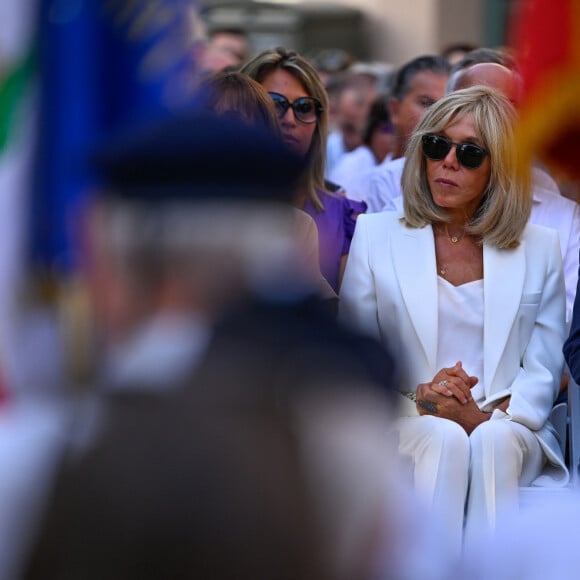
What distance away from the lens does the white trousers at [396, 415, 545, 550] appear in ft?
13.3

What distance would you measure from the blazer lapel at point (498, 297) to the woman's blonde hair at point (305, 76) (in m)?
0.94

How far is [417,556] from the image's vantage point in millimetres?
1669

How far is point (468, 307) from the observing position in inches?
172

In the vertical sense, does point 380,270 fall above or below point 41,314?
below

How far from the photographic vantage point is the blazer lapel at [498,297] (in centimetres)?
430

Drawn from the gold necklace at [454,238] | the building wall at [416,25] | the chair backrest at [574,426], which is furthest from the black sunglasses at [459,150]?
the building wall at [416,25]

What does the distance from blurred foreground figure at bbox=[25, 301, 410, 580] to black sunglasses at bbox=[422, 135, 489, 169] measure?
2992mm

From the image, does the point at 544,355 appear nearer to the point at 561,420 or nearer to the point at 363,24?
the point at 561,420

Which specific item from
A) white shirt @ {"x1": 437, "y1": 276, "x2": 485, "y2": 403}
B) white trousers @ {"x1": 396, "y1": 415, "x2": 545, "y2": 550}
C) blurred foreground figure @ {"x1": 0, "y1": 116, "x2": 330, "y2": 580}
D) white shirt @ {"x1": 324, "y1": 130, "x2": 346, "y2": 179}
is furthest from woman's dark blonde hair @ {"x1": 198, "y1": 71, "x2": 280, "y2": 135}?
white shirt @ {"x1": 324, "y1": 130, "x2": 346, "y2": 179}

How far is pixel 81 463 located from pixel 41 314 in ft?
5.80

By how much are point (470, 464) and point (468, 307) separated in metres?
0.56

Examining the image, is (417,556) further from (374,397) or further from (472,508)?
(472,508)

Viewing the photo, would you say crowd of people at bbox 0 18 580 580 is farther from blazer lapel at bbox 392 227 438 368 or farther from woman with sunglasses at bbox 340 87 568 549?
blazer lapel at bbox 392 227 438 368

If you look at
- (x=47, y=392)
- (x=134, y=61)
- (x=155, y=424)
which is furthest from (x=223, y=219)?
(x=134, y=61)
